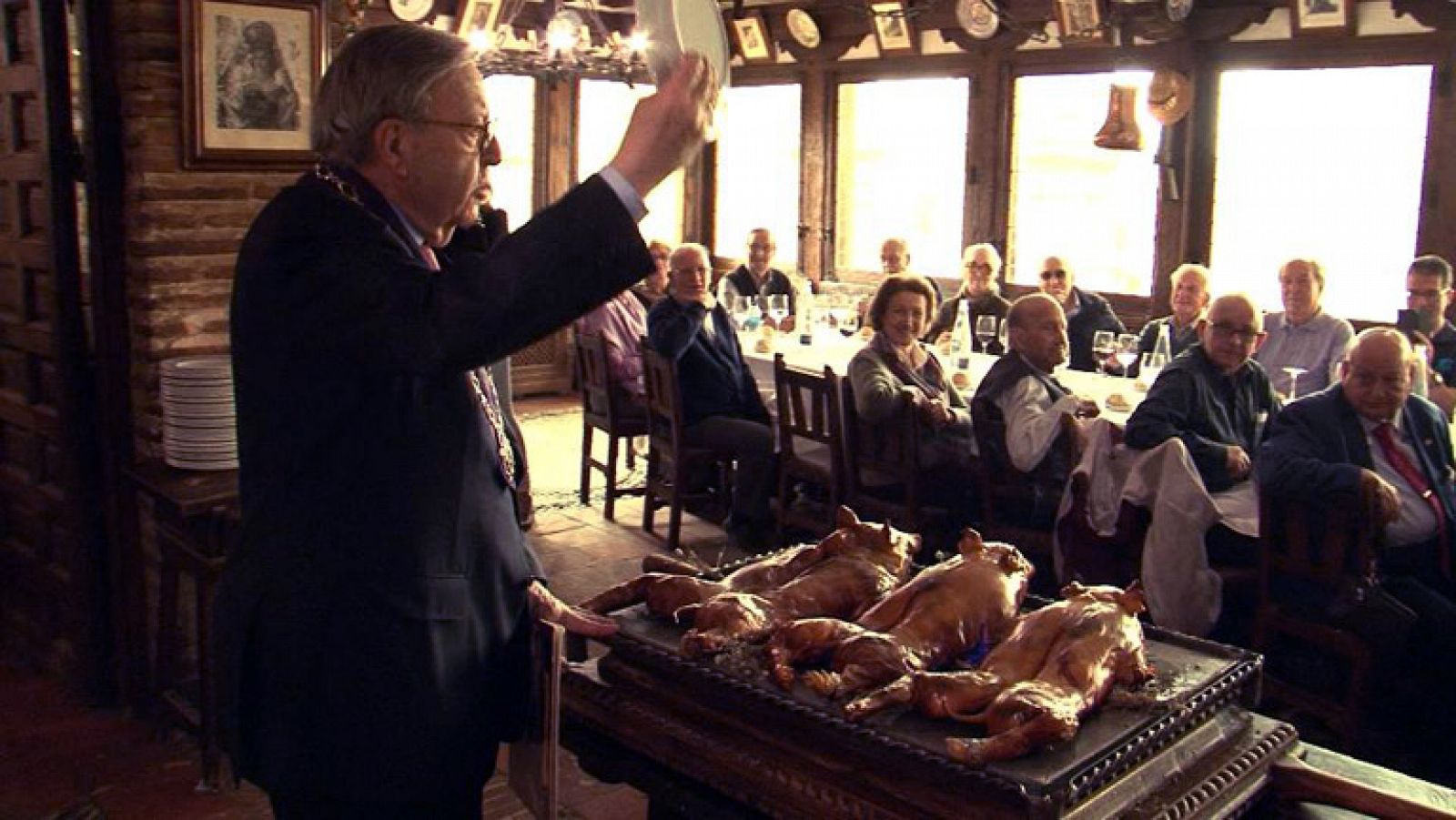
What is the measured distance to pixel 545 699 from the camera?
1.50m

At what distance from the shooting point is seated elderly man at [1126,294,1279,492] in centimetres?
404

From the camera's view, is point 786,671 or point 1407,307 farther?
point 1407,307

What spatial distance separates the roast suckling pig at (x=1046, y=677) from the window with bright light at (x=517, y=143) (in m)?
7.79

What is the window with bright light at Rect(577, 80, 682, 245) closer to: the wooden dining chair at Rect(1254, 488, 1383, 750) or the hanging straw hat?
the hanging straw hat

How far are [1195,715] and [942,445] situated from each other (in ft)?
10.5

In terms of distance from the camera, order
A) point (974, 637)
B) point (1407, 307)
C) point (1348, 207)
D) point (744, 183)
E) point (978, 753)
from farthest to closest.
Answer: point (744, 183) < point (1348, 207) < point (1407, 307) < point (974, 637) < point (978, 753)

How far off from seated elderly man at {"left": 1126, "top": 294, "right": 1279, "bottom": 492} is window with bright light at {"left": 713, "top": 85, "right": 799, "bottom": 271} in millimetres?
5353

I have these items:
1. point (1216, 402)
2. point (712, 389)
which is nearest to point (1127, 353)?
point (1216, 402)

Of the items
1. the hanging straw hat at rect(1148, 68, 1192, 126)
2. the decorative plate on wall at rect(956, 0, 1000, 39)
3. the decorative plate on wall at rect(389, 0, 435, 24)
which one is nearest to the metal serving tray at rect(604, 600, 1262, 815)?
the hanging straw hat at rect(1148, 68, 1192, 126)

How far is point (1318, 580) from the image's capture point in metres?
3.53

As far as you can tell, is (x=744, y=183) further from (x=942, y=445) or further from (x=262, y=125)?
(x=262, y=125)

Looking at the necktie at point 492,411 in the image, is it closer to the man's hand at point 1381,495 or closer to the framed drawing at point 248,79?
the framed drawing at point 248,79

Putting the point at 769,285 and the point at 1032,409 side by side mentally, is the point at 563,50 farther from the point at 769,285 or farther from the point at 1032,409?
the point at 1032,409

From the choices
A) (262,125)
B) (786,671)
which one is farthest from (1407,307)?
(786,671)
